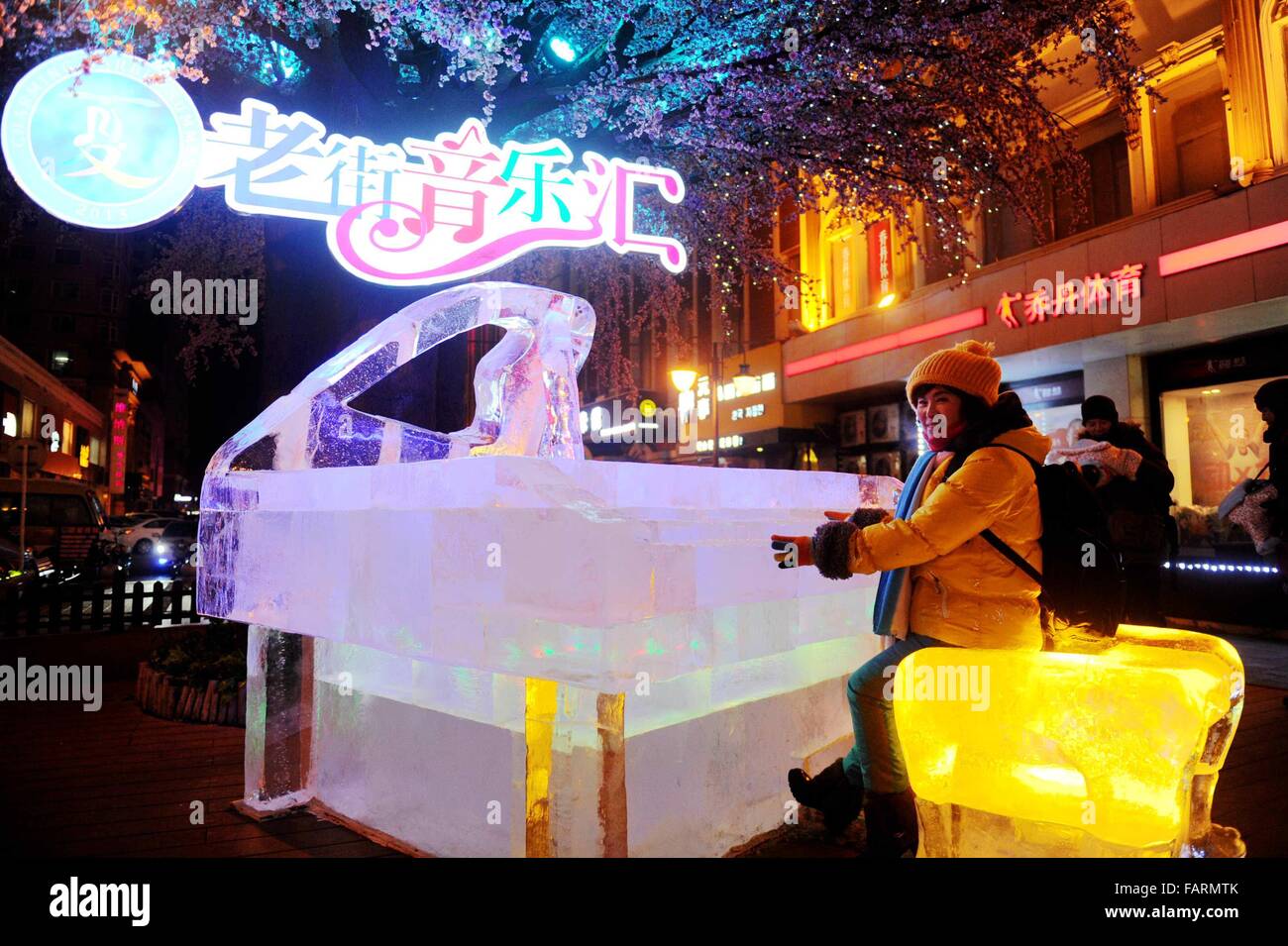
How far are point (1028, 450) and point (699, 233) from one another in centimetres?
589

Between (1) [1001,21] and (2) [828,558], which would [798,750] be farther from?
(1) [1001,21]

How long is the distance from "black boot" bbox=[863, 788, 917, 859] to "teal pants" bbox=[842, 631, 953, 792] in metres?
0.03

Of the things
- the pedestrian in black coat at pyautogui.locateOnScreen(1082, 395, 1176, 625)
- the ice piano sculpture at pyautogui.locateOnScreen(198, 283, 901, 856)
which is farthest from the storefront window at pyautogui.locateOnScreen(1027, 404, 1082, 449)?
the ice piano sculpture at pyautogui.locateOnScreen(198, 283, 901, 856)

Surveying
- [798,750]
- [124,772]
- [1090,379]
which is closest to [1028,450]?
[798,750]

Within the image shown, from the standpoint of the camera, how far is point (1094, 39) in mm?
5832

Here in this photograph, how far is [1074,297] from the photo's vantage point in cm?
1122

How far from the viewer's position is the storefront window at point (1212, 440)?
10.8 meters

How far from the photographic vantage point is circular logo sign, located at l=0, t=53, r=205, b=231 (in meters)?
4.00

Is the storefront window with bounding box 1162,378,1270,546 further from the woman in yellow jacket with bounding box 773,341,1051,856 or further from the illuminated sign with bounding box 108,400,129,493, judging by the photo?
the illuminated sign with bounding box 108,400,129,493

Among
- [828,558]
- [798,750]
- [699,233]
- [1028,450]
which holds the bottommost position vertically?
[798,750]

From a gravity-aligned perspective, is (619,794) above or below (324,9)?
below

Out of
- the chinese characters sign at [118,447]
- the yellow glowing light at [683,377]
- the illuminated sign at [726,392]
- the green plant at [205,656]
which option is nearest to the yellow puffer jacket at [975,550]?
the green plant at [205,656]

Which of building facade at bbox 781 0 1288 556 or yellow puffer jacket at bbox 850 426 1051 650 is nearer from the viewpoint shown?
yellow puffer jacket at bbox 850 426 1051 650

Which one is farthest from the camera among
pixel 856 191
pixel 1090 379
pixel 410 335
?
pixel 1090 379
